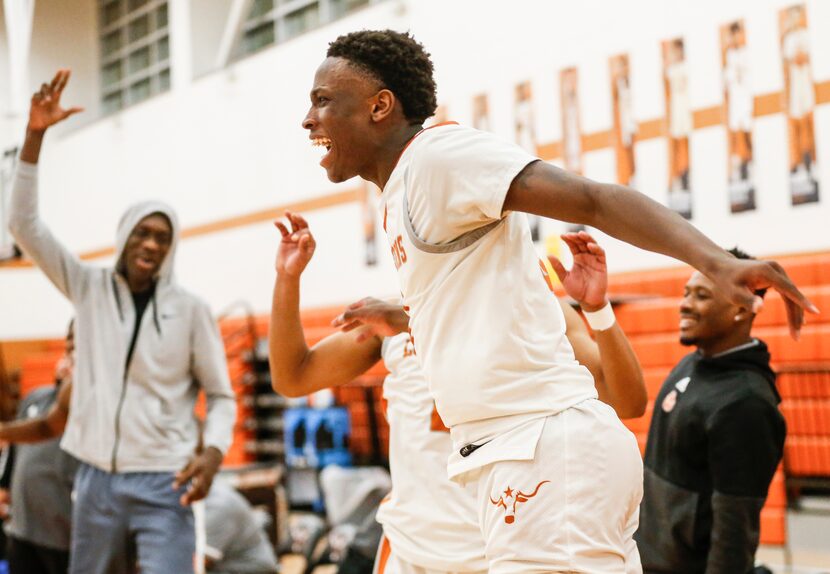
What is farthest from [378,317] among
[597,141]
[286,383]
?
[597,141]

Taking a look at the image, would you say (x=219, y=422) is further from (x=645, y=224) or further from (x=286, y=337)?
(x=645, y=224)

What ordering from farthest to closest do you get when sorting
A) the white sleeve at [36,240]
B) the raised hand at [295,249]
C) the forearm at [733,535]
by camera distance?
the white sleeve at [36,240]
the forearm at [733,535]
the raised hand at [295,249]

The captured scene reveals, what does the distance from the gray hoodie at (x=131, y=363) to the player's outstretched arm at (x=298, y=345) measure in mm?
1147

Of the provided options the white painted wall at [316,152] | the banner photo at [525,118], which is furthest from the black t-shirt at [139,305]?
the banner photo at [525,118]

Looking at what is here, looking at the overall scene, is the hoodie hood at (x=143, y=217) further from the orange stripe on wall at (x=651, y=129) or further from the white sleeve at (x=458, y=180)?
the orange stripe on wall at (x=651, y=129)

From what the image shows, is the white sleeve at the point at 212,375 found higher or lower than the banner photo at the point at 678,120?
lower

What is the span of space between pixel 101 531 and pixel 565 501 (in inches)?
98.8

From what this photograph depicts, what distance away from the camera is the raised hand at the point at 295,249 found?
2.69 m

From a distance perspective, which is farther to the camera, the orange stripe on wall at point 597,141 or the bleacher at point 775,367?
the orange stripe on wall at point 597,141

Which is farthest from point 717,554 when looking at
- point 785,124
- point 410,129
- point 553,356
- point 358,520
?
point 785,124

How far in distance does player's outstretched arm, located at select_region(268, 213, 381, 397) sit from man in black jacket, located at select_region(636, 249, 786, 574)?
1.11m

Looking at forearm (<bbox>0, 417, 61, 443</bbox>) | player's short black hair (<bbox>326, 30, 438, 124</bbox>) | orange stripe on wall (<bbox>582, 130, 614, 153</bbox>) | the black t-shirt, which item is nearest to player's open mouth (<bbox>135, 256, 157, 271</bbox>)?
the black t-shirt

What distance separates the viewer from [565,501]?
177 cm

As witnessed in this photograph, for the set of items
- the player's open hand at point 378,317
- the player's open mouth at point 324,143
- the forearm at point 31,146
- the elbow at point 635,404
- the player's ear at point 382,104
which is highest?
the forearm at point 31,146
